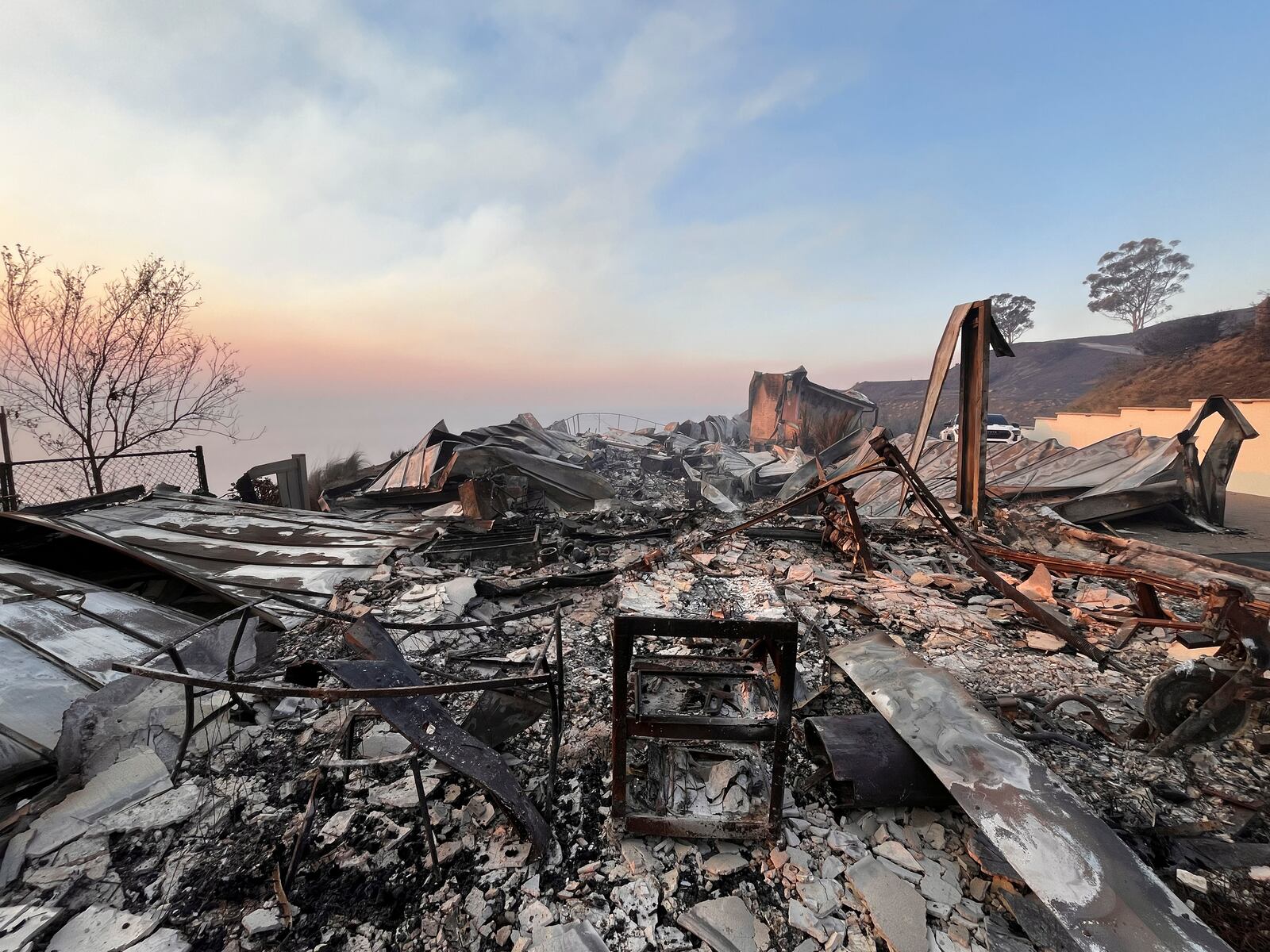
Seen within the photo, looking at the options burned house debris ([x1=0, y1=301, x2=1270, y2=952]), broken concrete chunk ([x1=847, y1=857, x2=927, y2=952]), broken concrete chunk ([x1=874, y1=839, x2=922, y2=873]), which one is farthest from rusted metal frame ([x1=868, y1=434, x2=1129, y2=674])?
broken concrete chunk ([x1=847, y1=857, x2=927, y2=952])

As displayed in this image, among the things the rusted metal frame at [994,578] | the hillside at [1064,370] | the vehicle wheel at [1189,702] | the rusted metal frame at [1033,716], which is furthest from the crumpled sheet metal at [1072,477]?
the hillside at [1064,370]

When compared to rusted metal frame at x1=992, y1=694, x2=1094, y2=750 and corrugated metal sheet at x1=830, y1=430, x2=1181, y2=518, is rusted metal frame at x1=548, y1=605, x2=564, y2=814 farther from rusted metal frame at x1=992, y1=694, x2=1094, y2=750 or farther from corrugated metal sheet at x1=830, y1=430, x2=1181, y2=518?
corrugated metal sheet at x1=830, y1=430, x2=1181, y2=518

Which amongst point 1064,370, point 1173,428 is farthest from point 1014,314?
point 1173,428

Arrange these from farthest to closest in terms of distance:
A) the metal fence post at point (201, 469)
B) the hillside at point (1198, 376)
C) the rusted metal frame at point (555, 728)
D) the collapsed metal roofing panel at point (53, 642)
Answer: the hillside at point (1198, 376) → the metal fence post at point (201, 469) → the collapsed metal roofing panel at point (53, 642) → the rusted metal frame at point (555, 728)

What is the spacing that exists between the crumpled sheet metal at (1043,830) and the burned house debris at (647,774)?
0.01m

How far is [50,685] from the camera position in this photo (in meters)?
2.96

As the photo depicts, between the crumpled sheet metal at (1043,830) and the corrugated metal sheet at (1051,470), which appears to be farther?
the corrugated metal sheet at (1051,470)

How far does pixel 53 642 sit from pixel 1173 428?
2549cm

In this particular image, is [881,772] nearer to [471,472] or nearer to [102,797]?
[102,797]

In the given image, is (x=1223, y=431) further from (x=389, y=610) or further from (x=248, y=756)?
(x=248, y=756)

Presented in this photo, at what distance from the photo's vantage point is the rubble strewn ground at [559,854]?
6.59 ft

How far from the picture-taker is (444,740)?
226 cm

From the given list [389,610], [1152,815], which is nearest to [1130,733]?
[1152,815]

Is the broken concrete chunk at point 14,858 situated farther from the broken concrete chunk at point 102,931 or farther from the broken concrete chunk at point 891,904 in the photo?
the broken concrete chunk at point 891,904
